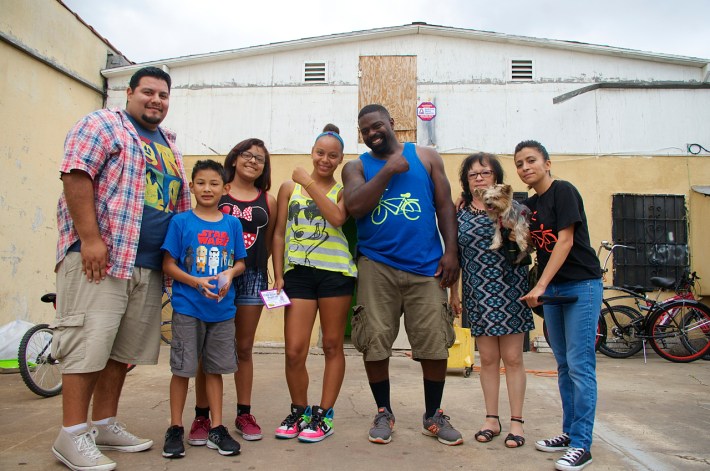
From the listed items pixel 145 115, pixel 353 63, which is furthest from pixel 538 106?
pixel 145 115

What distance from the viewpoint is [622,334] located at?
7.09 m

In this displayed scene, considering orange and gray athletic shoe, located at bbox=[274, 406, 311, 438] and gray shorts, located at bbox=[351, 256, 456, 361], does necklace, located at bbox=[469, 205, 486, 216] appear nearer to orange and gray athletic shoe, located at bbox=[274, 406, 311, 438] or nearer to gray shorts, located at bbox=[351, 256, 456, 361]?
gray shorts, located at bbox=[351, 256, 456, 361]

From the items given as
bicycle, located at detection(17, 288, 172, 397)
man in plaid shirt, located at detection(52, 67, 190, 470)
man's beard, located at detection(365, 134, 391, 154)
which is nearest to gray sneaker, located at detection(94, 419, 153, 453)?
man in plaid shirt, located at detection(52, 67, 190, 470)

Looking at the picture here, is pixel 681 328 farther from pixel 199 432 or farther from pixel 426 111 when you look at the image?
pixel 199 432

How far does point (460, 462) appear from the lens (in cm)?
264

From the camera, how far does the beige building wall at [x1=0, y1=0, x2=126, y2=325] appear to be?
6.36m

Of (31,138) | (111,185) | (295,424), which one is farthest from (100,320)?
(31,138)

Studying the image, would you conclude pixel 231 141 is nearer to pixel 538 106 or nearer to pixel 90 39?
pixel 90 39

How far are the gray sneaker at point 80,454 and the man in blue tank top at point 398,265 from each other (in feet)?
4.51

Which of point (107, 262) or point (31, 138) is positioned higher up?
point (31, 138)

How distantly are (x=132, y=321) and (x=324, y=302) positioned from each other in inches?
40.9

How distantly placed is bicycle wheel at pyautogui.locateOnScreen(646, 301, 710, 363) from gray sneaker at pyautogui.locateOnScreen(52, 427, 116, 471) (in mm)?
6767

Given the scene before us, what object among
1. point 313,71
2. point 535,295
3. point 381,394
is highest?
point 313,71

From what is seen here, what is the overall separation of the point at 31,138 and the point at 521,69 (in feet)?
23.5
